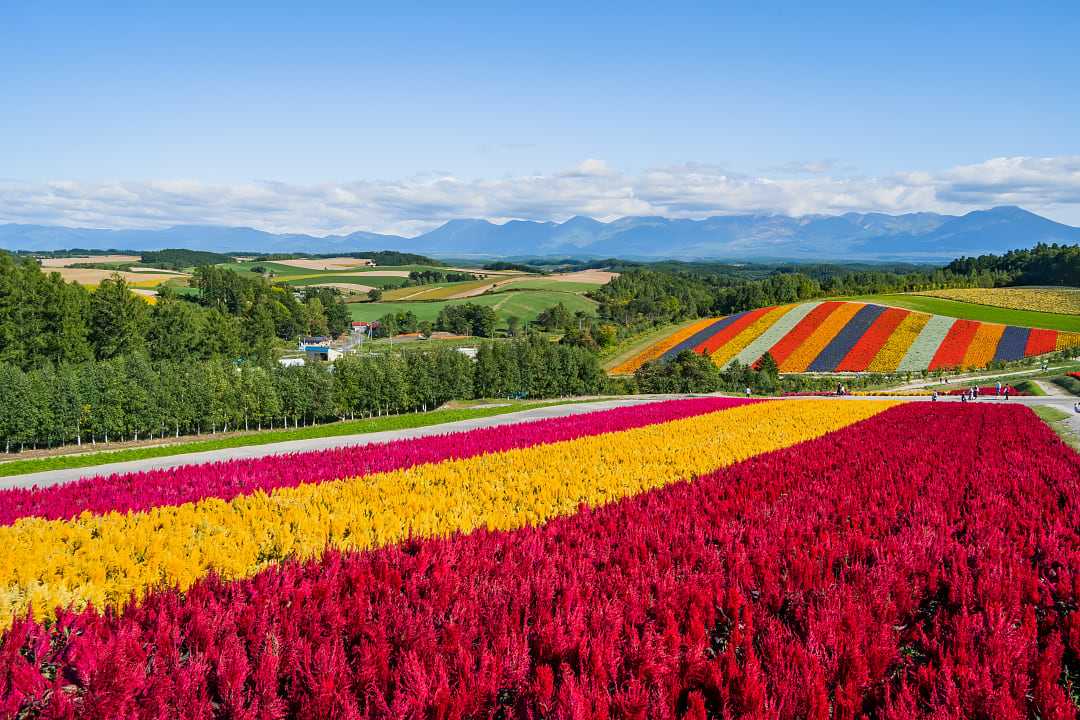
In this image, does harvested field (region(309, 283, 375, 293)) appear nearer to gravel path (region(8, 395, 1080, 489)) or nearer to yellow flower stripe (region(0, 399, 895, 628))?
gravel path (region(8, 395, 1080, 489))

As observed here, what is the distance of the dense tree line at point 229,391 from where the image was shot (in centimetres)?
4262

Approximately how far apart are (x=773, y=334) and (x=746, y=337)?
10.1 feet

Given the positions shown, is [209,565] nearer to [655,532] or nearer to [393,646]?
[393,646]

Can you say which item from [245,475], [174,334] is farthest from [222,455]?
[174,334]

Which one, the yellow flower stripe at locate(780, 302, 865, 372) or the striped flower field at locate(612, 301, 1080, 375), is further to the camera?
the yellow flower stripe at locate(780, 302, 865, 372)

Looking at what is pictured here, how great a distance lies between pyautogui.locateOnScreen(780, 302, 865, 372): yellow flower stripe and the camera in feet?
227

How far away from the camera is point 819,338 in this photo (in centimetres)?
7706

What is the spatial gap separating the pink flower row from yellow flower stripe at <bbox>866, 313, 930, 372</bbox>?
52101mm

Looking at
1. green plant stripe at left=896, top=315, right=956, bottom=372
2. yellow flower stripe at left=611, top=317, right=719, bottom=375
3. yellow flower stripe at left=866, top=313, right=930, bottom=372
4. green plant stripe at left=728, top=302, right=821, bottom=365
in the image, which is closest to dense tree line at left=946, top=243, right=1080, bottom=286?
green plant stripe at left=728, top=302, right=821, bottom=365

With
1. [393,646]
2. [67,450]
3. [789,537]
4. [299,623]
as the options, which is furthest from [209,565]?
[67,450]

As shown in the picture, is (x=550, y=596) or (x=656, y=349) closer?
(x=550, y=596)

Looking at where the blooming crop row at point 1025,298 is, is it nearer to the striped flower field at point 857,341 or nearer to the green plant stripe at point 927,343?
the striped flower field at point 857,341

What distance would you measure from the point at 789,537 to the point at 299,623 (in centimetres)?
525

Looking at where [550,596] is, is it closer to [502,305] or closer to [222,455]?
[222,455]
